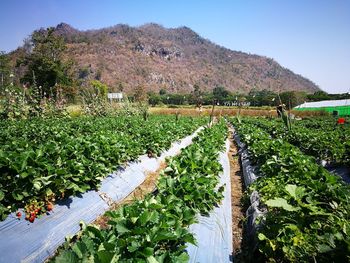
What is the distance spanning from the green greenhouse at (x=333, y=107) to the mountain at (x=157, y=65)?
7391cm

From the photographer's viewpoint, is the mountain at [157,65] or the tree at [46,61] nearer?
the tree at [46,61]

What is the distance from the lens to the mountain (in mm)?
134750

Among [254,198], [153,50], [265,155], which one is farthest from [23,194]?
[153,50]

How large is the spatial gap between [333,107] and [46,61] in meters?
50.2

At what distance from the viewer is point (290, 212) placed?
349 centimetres

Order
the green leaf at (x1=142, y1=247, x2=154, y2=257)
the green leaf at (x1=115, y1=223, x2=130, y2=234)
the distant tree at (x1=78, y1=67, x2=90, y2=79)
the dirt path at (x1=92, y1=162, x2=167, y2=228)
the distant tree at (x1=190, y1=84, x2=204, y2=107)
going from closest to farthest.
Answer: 1. the green leaf at (x1=142, y1=247, x2=154, y2=257)
2. the green leaf at (x1=115, y1=223, x2=130, y2=234)
3. the dirt path at (x1=92, y1=162, x2=167, y2=228)
4. the distant tree at (x1=190, y1=84, x2=204, y2=107)
5. the distant tree at (x1=78, y1=67, x2=90, y2=79)

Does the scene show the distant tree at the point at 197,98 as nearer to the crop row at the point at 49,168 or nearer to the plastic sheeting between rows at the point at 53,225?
the crop row at the point at 49,168

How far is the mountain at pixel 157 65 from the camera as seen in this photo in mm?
134750

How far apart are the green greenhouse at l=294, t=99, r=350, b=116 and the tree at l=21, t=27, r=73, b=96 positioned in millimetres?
45145

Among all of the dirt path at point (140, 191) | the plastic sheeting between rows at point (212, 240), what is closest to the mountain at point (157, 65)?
the dirt path at point (140, 191)

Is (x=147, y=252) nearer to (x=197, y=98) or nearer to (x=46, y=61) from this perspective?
(x=46, y=61)

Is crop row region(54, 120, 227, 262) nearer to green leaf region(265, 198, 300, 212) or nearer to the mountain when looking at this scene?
green leaf region(265, 198, 300, 212)

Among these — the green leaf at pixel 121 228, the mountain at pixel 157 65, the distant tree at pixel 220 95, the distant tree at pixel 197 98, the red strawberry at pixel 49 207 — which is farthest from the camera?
the mountain at pixel 157 65

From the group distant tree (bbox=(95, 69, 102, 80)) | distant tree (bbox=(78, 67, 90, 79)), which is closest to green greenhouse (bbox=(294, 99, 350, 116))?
distant tree (bbox=(95, 69, 102, 80))
